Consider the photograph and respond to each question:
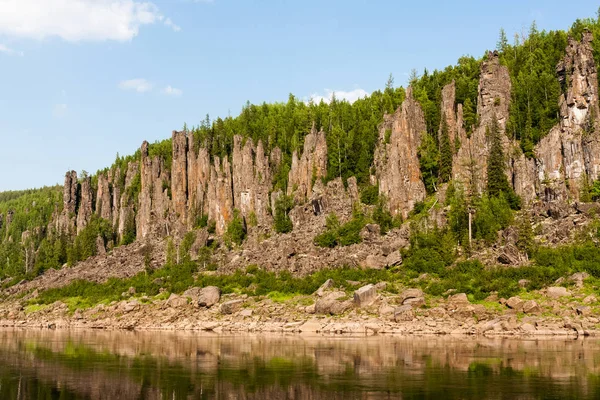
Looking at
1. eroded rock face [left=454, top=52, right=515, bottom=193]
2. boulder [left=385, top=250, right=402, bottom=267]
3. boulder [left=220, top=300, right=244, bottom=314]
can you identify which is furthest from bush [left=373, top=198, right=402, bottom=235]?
boulder [left=220, top=300, right=244, bottom=314]

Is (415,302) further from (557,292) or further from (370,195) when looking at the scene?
(370,195)

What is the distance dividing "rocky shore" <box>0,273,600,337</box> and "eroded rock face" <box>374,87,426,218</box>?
3572 cm

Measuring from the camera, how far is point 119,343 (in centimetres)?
6450

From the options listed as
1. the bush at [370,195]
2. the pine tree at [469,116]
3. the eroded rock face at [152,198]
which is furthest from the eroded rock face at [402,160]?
the eroded rock face at [152,198]

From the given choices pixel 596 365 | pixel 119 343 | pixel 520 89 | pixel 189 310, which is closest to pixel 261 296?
pixel 189 310

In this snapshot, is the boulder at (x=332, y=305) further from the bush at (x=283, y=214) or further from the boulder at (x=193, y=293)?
the bush at (x=283, y=214)

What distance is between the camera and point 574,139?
105 metres

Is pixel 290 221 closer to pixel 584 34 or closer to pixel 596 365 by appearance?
pixel 584 34

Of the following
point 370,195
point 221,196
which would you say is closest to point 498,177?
point 370,195

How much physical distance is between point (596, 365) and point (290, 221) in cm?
8908

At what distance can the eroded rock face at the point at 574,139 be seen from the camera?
333ft

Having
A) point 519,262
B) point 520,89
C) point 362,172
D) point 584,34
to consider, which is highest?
point 584,34

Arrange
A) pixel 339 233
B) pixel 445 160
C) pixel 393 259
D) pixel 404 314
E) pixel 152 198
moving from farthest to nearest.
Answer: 1. pixel 152 198
2. pixel 445 160
3. pixel 339 233
4. pixel 393 259
5. pixel 404 314

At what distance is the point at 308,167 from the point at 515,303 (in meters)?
A: 76.9
